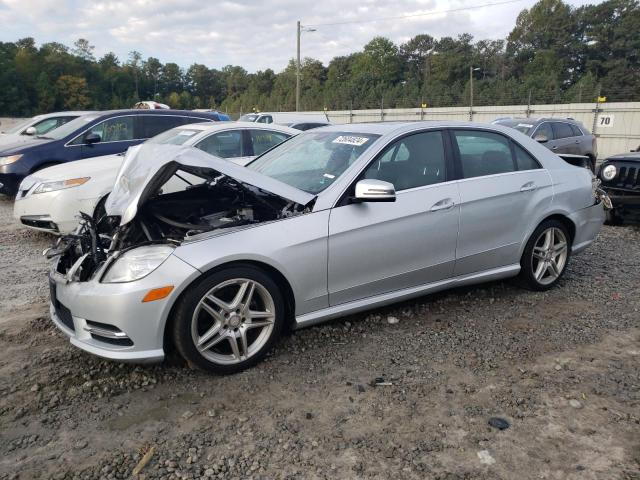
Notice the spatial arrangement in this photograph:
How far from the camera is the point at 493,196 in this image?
13.5 feet

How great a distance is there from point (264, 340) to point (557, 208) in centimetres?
299

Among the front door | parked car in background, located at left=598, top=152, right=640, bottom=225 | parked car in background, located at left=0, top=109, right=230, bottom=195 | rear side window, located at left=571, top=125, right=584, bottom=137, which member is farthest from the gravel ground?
rear side window, located at left=571, top=125, right=584, bottom=137

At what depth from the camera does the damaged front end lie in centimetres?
Answer: 315

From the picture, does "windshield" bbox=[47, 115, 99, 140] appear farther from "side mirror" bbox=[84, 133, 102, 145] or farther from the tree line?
the tree line

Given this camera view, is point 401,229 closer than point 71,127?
Yes

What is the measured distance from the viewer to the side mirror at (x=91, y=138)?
28.0ft

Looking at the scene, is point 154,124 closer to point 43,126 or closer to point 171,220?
point 43,126

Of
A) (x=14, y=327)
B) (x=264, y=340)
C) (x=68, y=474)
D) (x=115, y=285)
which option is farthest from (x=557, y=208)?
(x=14, y=327)

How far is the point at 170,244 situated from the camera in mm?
3002

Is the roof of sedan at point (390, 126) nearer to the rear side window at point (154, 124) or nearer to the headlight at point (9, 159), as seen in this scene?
the rear side window at point (154, 124)

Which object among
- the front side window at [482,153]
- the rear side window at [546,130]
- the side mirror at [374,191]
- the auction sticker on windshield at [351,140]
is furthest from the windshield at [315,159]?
the rear side window at [546,130]

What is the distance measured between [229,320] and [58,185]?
4.06 m

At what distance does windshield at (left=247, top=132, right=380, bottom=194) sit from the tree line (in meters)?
26.9

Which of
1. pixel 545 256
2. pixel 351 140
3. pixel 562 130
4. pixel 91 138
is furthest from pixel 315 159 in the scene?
pixel 562 130
